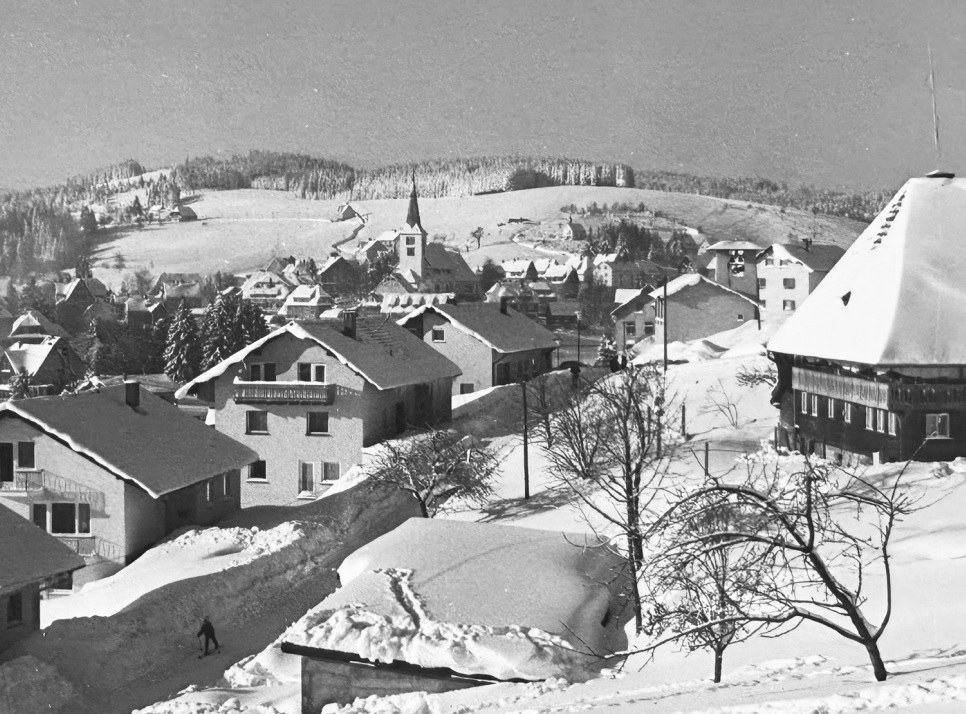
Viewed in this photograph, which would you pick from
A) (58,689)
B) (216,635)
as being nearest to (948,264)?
(216,635)

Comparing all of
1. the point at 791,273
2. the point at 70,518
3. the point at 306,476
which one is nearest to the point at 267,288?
the point at 791,273

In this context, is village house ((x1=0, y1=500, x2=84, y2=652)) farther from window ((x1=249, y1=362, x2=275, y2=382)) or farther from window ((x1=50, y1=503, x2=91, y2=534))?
window ((x1=249, y1=362, x2=275, y2=382))

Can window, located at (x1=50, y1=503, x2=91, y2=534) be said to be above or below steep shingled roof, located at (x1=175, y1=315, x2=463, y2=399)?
below

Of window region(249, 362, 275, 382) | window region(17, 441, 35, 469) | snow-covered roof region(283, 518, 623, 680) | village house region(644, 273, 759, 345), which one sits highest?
village house region(644, 273, 759, 345)

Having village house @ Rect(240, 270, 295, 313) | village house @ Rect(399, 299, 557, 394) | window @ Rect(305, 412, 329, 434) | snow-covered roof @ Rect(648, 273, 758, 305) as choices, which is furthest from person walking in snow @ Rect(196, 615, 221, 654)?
village house @ Rect(240, 270, 295, 313)

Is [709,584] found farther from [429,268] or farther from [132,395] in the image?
[429,268]

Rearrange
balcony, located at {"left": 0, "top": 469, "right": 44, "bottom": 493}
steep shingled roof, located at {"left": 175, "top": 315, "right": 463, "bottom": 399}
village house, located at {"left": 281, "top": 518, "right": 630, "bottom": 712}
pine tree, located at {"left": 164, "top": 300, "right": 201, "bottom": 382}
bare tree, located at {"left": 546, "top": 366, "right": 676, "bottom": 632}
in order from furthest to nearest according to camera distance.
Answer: pine tree, located at {"left": 164, "top": 300, "right": 201, "bottom": 382}
steep shingled roof, located at {"left": 175, "top": 315, "right": 463, "bottom": 399}
balcony, located at {"left": 0, "top": 469, "right": 44, "bottom": 493}
bare tree, located at {"left": 546, "top": 366, "right": 676, "bottom": 632}
village house, located at {"left": 281, "top": 518, "right": 630, "bottom": 712}

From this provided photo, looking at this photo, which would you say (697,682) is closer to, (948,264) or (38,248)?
(948,264)
